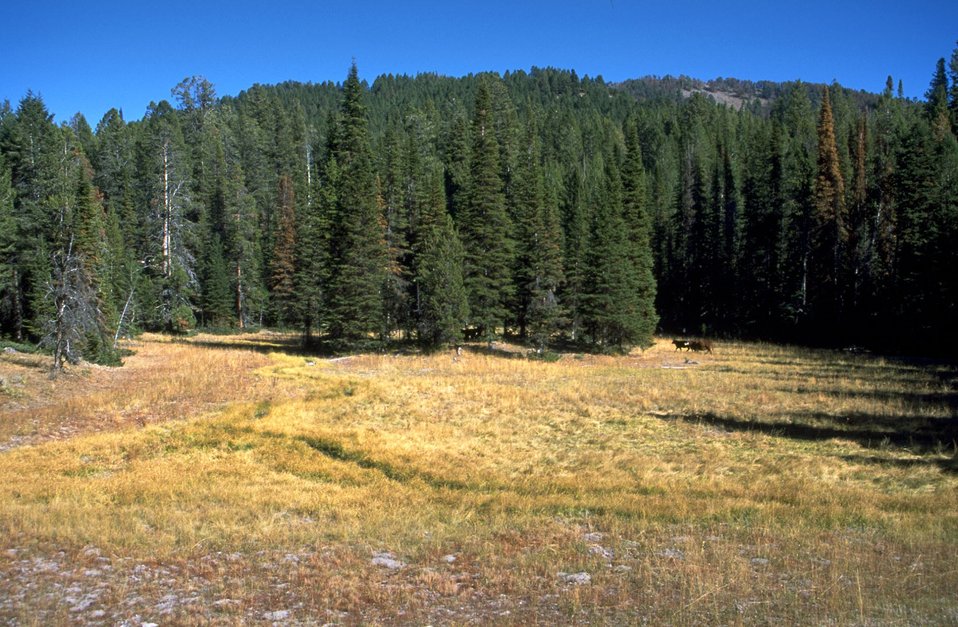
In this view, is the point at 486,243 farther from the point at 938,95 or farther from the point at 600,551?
the point at 938,95

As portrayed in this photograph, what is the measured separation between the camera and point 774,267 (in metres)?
66.2

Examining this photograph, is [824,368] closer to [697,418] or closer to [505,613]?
[697,418]

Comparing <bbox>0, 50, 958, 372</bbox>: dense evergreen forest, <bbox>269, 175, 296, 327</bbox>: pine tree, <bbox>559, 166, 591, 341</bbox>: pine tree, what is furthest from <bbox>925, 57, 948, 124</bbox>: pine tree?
<bbox>269, 175, 296, 327</bbox>: pine tree

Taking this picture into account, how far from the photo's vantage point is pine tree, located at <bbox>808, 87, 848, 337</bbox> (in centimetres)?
5759

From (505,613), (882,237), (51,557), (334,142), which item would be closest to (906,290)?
(882,237)

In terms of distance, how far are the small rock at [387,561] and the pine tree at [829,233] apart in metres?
56.0

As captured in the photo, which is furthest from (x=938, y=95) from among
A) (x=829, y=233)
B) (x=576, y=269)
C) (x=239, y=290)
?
(x=239, y=290)

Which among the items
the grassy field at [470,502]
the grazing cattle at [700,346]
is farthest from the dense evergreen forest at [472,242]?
the grassy field at [470,502]

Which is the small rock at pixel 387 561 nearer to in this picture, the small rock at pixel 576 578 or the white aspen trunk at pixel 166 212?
the small rock at pixel 576 578

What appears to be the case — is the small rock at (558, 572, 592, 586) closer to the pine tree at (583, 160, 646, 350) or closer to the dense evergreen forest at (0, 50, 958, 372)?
the dense evergreen forest at (0, 50, 958, 372)

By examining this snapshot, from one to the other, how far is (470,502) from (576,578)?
5136 mm

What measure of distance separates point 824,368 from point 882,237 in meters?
24.9

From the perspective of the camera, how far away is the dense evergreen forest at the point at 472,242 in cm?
4488

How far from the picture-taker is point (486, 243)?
50938 mm
